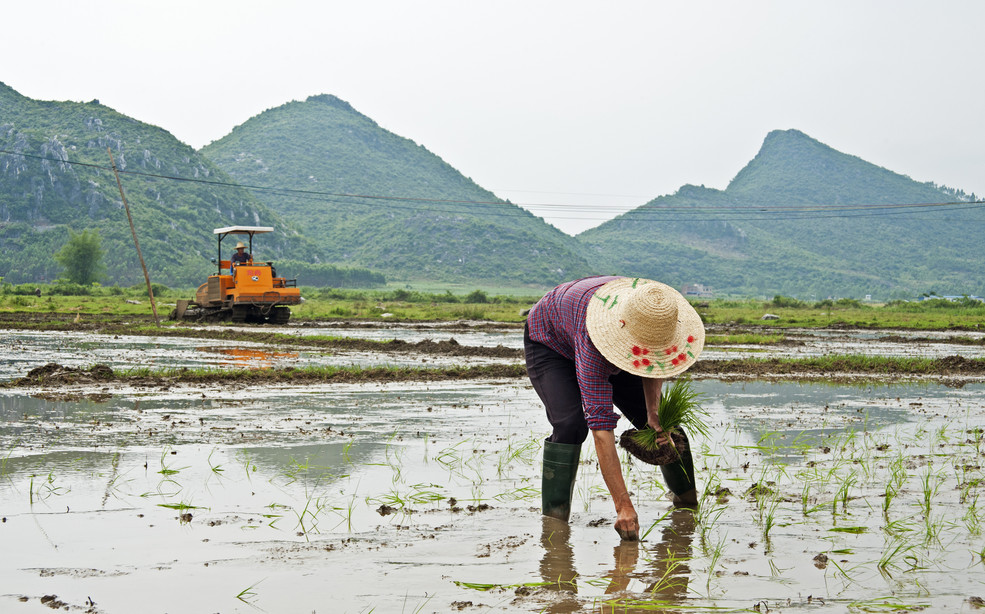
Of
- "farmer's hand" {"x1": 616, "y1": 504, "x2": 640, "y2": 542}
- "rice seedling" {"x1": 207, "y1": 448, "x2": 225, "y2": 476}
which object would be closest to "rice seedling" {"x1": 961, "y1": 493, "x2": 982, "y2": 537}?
"farmer's hand" {"x1": 616, "y1": 504, "x2": 640, "y2": 542}

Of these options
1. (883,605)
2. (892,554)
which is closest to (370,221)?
(892,554)

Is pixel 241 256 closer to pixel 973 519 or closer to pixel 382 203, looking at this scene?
pixel 973 519

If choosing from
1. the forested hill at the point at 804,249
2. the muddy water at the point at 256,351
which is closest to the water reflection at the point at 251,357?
the muddy water at the point at 256,351

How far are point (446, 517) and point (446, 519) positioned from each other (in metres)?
0.05

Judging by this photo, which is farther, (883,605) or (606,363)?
(606,363)

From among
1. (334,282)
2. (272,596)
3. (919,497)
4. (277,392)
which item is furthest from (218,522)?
(334,282)

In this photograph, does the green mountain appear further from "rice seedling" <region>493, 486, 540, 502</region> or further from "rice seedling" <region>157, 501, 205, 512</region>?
"rice seedling" <region>493, 486, 540, 502</region>

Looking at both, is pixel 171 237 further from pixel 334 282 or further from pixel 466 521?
pixel 466 521

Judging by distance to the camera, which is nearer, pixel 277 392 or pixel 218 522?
pixel 218 522

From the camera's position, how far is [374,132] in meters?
182

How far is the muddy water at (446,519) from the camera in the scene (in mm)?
3727

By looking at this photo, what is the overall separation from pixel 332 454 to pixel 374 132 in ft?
595

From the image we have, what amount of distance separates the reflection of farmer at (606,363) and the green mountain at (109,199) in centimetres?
8250

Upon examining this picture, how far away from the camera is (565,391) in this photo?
16.3ft
